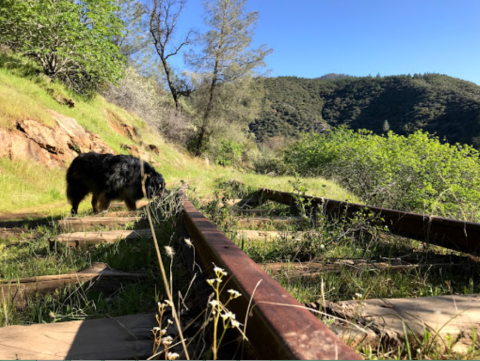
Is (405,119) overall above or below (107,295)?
above

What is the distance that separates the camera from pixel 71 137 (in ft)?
31.9

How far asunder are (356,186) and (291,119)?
56.8 m

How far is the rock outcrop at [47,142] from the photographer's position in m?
7.48

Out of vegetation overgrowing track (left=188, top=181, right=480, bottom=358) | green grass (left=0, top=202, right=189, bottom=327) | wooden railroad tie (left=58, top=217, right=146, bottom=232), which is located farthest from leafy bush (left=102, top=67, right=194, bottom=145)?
vegetation overgrowing track (left=188, top=181, right=480, bottom=358)

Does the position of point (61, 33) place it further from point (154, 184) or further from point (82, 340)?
point (82, 340)

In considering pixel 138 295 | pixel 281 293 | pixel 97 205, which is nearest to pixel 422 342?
pixel 281 293

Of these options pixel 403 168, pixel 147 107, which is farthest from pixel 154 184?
pixel 147 107

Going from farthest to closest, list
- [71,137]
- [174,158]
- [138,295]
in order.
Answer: [174,158] < [71,137] < [138,295]

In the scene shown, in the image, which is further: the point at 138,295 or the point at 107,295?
the point at 107,295

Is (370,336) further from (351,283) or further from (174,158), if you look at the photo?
(174,158)

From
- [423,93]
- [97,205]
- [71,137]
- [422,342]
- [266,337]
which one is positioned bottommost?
[97,205]

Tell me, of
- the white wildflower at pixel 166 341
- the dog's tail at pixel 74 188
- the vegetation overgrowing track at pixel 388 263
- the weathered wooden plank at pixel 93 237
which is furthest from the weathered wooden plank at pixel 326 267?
the dog's tail at pixel 74 188

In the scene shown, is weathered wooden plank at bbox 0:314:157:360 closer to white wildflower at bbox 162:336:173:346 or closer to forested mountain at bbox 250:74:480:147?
white wildflower at bbox 162:336:173:346

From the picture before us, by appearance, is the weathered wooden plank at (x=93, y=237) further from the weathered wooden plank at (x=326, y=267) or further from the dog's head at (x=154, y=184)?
the dog's head at (x=154, y=184)
